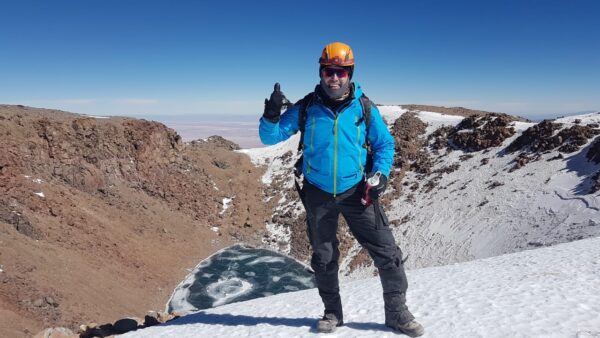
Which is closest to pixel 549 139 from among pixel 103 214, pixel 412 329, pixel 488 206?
pixel 488 206

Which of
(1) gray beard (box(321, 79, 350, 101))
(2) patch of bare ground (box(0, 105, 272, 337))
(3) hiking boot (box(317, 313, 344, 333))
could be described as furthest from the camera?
(2) patch of bare ground (box(0, 105, 272, 337))

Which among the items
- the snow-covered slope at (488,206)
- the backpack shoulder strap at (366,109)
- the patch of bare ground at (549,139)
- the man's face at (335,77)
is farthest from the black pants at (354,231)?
the patch of bare ground at (549,139)

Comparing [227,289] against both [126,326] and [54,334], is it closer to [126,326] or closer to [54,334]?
[126,326]

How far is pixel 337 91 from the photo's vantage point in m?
5.42

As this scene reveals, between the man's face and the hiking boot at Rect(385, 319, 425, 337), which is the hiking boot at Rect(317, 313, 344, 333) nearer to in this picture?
the hiking boot at Rect(385, 319, 425, 337)

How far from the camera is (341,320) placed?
6.64 meters

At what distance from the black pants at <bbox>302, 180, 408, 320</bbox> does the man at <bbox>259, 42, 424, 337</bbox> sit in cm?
1

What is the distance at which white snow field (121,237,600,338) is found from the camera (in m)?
5.95

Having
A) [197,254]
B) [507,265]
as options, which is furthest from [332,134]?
[197,254]

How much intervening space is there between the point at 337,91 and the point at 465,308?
4.62m

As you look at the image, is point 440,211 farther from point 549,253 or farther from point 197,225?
point 197,225

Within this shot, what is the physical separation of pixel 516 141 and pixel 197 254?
3017 cm

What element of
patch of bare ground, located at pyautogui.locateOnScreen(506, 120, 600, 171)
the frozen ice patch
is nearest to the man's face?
the frozen ice patch

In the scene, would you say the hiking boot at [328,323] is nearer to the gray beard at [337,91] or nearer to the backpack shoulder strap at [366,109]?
the backpack shoulder strap at [366,109]
